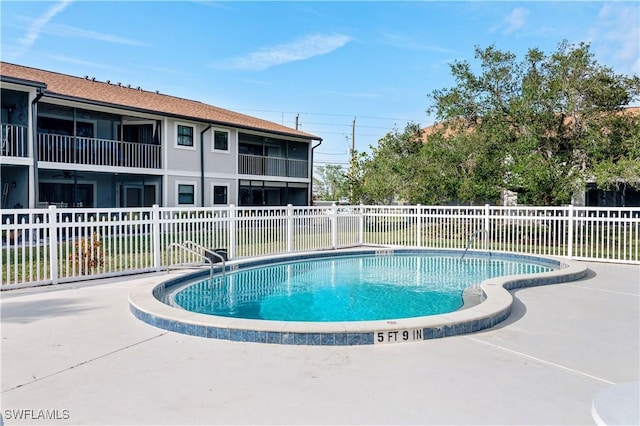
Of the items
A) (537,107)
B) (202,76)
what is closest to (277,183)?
(202,76)

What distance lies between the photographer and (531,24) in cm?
1568

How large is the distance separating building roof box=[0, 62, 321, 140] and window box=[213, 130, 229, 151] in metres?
0.72

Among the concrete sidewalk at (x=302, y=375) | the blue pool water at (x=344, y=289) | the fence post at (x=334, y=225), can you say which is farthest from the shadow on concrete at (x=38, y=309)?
the fence post at (x=334, y=225)

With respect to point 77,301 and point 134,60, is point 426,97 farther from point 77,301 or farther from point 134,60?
point 77,301

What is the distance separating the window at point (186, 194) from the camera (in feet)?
73.4

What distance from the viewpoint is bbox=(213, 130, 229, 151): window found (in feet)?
78.2

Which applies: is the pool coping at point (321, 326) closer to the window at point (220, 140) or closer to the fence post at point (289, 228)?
the fence post at point (289, 228)

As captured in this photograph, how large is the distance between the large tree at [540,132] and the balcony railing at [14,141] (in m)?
15.1

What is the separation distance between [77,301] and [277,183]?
21930 mm

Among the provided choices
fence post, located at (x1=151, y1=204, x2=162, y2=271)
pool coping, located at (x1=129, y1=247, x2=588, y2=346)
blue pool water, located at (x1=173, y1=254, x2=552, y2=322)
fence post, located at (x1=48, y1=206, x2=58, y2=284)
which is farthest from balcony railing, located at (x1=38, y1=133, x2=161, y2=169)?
pool coping, located at (x1=129, y1=247, x2=588, y2=346)

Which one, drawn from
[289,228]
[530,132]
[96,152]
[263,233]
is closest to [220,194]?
[96,152]

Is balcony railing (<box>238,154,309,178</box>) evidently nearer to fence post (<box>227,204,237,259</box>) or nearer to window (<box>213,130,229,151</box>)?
window (<box>213,130,229,151</box>)

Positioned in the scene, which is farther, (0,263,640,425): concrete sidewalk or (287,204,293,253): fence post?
(287,204,293,253): fence post

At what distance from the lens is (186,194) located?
74.3ft
